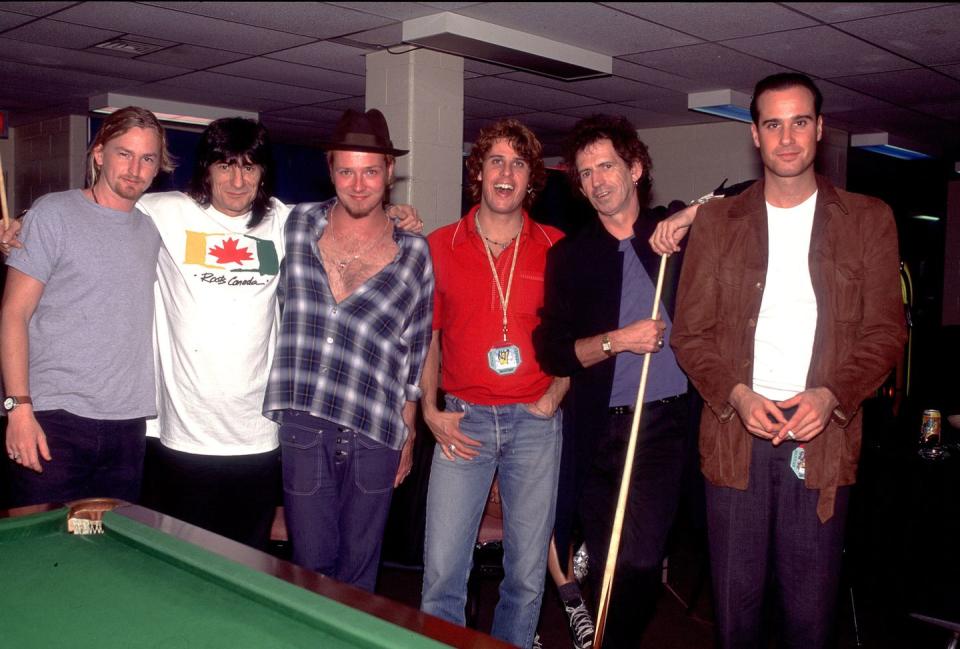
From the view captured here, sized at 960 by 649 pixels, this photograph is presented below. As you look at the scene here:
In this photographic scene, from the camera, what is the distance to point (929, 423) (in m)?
3.69

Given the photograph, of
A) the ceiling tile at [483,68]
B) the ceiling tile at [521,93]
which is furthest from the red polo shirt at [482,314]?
the ceiling tile at [521,93]

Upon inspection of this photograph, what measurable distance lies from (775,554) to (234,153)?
1.84 m

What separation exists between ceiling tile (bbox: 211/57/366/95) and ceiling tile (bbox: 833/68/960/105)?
147 inches

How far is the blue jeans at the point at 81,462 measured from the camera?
242cm

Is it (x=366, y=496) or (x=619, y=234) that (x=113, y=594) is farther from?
(x=619, y=234)

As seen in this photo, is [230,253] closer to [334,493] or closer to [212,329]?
[212,329]

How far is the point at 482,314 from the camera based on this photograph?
8.80ft

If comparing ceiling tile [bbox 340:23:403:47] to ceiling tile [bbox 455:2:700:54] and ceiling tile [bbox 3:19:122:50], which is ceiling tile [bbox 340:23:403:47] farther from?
ceiling tile [bbox 3:19:122:50]

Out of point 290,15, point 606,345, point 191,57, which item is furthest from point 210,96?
point 606,345

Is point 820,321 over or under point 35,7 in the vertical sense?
under

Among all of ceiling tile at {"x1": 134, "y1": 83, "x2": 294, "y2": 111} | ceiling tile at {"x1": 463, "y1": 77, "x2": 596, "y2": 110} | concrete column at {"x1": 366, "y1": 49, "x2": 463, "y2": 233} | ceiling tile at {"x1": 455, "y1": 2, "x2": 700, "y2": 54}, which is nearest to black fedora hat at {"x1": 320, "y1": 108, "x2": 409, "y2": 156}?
ceiling tile at {"x1": 455, "y1": 2, "x2": 700, "y2": 54}

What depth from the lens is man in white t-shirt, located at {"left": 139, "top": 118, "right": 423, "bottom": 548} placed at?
2541 millimetres

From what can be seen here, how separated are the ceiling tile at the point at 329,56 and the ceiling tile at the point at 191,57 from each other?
347mm

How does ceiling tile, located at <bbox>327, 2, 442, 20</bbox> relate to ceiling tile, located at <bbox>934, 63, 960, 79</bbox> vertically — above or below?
below
